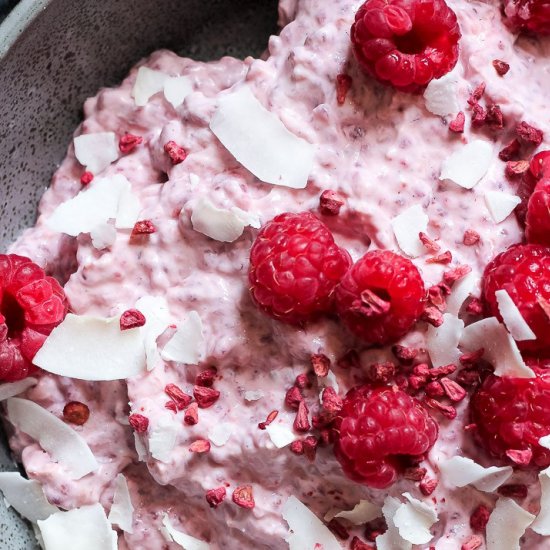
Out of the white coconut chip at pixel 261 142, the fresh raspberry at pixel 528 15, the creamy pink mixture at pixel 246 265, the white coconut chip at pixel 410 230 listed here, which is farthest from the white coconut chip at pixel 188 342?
the fresh raspberry at pixel 528 15

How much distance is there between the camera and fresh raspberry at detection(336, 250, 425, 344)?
1.72 metres

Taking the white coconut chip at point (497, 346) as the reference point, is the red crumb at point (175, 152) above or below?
above

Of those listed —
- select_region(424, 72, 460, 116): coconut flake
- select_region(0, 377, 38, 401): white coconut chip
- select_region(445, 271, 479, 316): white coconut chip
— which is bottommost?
select_region(445, 271, 479, 316): white coconut chip

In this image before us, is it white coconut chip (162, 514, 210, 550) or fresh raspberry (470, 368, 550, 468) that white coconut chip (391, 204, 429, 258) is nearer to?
fresh raspberry (470, 368, 550, 468)

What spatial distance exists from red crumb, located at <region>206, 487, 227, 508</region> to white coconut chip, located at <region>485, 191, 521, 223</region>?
2.76 ft

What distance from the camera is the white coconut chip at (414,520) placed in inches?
71.3

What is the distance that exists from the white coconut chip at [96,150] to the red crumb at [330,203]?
586 millimetres

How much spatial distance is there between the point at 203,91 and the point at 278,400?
81cm

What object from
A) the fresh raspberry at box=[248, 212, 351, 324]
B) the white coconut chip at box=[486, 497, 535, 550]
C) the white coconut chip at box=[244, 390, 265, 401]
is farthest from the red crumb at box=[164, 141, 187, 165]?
the white coconut chip at box=[486, 497, 535, 550]

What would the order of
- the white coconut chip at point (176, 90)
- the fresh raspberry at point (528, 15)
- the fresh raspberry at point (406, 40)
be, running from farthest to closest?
the white coconut chip at point (176, 90) → the fresh raspberry at point (528, 15) → the fresh raspberry at point (406, 40)

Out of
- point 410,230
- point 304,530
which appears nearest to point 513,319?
point 410,230

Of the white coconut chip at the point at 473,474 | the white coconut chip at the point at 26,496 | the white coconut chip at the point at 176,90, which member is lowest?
the white coconut chip at the point at 473,474

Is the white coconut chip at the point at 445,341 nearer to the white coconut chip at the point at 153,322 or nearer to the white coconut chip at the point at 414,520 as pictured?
the white coconut chip at the point at 414,520

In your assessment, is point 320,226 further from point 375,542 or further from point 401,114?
point 375,542
